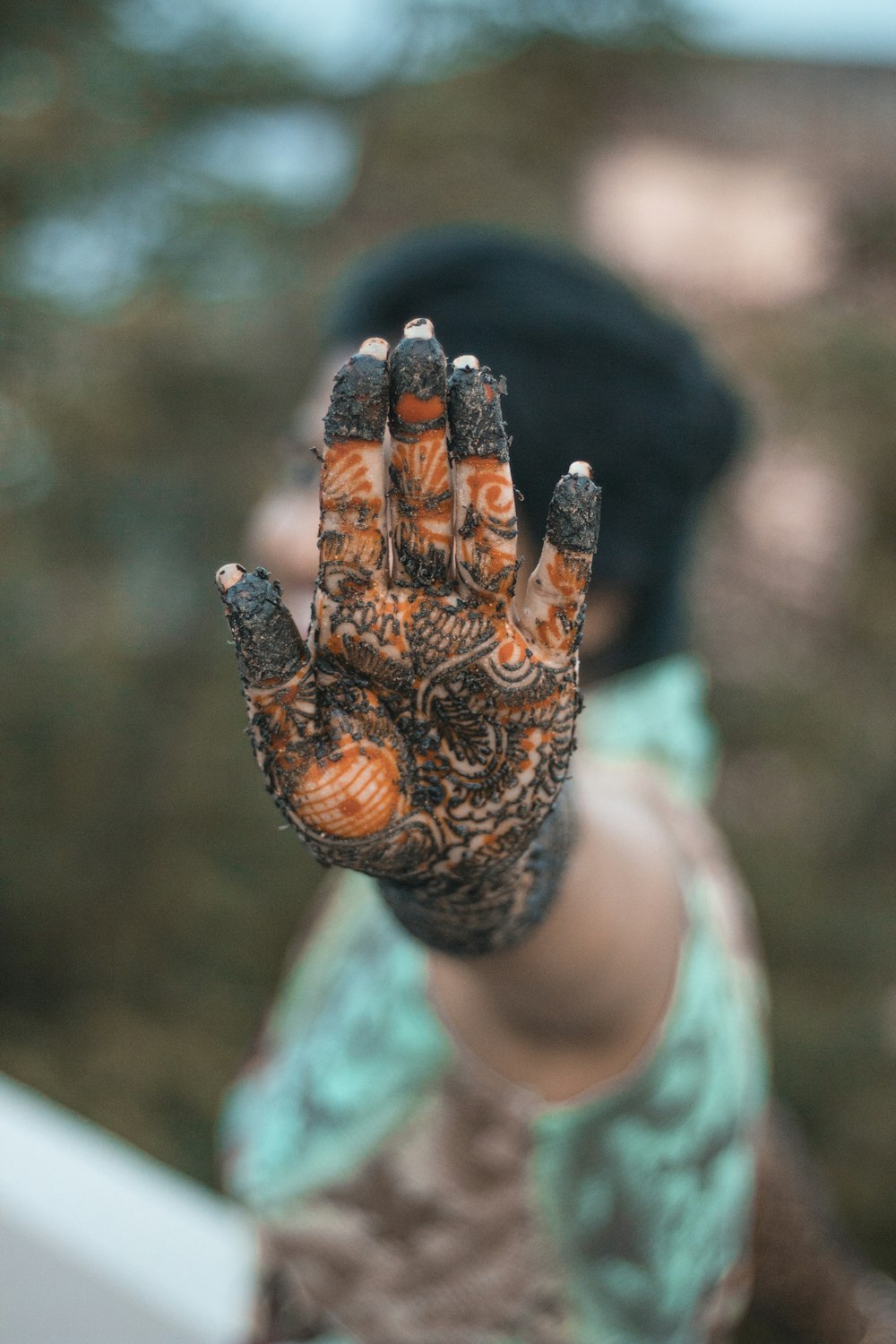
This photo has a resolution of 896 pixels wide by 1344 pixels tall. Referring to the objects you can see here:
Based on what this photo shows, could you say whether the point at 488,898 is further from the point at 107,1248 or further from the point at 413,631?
the point at 107,1248

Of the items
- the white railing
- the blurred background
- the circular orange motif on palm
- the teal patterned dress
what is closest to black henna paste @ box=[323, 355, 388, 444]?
the circular orange motif on palm

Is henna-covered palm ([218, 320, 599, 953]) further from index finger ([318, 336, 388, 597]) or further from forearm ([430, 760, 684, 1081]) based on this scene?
forearm ([430, 760, 684, 1081])

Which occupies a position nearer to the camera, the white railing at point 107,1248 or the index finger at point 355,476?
the index finger at point 355,476

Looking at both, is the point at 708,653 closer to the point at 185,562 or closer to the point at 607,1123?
the point at 185,562

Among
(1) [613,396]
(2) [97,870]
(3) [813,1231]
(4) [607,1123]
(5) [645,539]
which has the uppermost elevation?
(1) [613,396]

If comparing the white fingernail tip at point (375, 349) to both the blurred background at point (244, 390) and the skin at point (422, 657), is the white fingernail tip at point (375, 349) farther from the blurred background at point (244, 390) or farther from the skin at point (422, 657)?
the blurred background at point (244, 390)

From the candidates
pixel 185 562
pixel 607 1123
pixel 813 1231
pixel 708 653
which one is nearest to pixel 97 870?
pixel 185 562

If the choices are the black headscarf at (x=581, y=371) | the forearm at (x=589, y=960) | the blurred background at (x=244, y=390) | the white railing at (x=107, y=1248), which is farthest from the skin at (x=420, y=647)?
the blurred background at (x=244, y=390)

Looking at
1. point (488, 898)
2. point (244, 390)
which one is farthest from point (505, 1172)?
point (244, 390)
